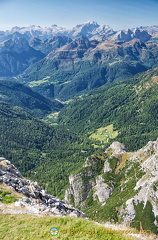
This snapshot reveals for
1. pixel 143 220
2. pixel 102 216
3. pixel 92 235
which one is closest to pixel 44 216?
pixel 92 235

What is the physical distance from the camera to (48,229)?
2722cm

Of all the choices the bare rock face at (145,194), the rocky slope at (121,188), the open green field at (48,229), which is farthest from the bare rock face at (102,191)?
the open green field at (48,229)

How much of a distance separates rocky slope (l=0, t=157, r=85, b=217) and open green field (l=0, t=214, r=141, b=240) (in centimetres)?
367

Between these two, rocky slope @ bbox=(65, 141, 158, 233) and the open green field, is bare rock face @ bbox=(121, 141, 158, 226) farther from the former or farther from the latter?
the open green field

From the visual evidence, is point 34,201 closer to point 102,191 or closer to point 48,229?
point 48,229

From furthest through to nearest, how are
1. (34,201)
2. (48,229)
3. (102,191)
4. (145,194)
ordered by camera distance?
(102,191), (145,194), (34,201), (48,229)

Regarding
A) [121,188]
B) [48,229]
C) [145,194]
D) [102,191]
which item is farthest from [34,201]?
[102,191]

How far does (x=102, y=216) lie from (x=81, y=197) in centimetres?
4792

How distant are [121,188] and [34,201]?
114893mm

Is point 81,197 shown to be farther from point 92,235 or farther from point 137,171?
point 92,235

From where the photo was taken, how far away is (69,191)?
177875mm

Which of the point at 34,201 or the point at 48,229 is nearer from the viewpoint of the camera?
the point at 48,229

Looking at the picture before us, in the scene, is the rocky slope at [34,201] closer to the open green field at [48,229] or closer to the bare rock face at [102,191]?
the open green field at [48,229]

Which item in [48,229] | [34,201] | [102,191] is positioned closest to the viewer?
[48,229]
